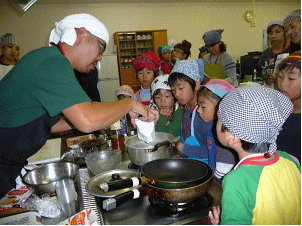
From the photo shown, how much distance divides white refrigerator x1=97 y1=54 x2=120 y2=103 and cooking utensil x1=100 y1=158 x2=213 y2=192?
5848mm

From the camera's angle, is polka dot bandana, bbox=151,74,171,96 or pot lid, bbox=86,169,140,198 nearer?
pot lid, bbox=86,169,140,198

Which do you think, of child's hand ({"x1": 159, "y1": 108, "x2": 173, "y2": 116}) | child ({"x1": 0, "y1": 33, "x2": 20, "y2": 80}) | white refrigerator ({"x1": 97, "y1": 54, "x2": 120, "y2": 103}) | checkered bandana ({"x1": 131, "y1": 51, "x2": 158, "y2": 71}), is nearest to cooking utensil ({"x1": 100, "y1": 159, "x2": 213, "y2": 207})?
child's hand ({"x1": 159, "y1": 108, "x2": 173, "y2": 116})

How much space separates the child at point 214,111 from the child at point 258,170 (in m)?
0.45

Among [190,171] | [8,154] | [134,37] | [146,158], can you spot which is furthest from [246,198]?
[134,37]

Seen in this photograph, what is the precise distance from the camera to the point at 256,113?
84 centimetres

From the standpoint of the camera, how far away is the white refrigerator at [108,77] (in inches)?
260

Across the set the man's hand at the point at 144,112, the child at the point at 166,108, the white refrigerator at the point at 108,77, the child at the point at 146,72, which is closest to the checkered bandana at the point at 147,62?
the child at the point at 146,72

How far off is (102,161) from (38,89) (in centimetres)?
53

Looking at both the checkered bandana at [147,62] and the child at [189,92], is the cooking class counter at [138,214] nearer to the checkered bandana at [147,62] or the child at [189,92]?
the child at [189,92]

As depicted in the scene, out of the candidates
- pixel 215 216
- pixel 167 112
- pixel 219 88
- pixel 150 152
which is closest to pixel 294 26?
pixel 219 88

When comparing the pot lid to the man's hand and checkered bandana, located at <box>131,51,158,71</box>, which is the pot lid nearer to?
the man's hand

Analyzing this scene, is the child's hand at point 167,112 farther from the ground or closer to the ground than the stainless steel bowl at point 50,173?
farther from the ground

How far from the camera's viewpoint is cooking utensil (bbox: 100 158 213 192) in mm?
916

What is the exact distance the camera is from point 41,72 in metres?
1.00
